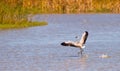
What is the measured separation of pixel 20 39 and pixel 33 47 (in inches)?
200

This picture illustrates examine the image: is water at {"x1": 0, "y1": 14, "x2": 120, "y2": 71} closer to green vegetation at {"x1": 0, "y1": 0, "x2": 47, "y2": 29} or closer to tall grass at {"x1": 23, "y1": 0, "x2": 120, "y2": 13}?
green vegetation at {"x1": 0, "y1": 0, "x2": 47, "y2": 29}

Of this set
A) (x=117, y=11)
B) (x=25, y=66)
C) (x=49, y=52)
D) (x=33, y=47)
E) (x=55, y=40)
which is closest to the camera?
(x=25, y=66)

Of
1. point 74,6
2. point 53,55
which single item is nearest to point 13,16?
point 53,55

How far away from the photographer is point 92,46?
27.9 meters

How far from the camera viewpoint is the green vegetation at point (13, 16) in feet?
145

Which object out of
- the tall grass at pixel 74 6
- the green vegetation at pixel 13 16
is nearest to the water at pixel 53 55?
the green vegetation at pixel 13 16

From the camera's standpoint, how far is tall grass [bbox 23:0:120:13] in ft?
223

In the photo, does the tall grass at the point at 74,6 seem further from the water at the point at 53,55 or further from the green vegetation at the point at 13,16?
the water at the point at 53,55

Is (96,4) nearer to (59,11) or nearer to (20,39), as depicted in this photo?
(59,11)

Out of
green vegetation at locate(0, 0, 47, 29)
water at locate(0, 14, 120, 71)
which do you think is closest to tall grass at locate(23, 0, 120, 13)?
green vegetation at locate(0, 0, 47, 29)

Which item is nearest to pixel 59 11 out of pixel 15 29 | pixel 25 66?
pixel 15 29

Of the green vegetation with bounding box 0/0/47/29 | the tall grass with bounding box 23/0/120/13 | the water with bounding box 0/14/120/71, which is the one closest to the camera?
the water with bounding box 0/14/120/71

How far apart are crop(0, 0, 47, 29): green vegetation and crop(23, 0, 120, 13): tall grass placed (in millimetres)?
20741

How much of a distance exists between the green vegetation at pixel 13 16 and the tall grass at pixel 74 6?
20.7 metres
